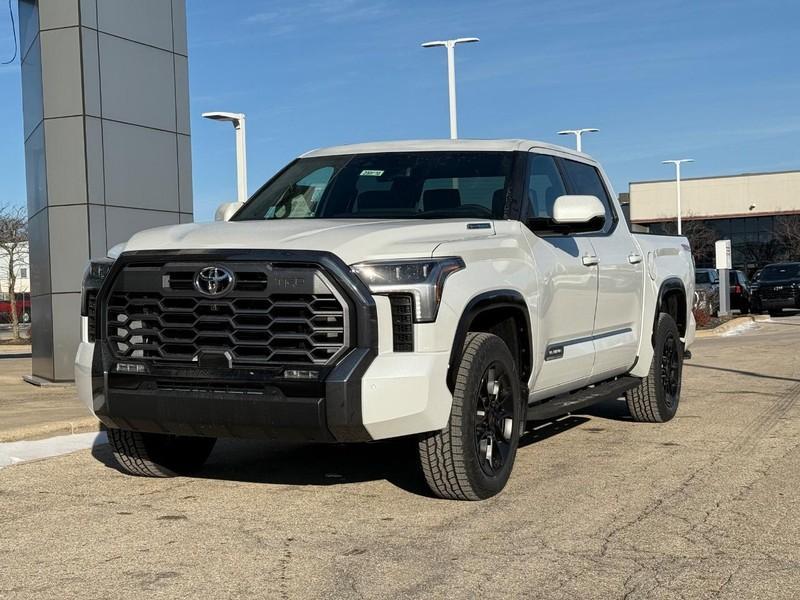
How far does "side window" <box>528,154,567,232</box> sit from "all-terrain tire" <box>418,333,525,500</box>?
99 centimetres

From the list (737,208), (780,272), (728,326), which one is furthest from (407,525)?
(737,208)

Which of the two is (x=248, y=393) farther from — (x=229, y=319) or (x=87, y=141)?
(x=87, y=141)

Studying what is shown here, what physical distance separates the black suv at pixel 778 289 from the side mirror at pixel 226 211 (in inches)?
1035

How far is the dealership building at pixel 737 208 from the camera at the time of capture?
7344 cm

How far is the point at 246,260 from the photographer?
16.0ft

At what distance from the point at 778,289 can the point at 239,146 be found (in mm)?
19352

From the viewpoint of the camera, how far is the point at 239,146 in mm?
16656

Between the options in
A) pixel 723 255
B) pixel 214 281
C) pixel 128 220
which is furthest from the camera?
pixel 723 255

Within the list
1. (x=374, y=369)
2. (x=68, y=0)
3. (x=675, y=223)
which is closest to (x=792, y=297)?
(x=68, y=0)

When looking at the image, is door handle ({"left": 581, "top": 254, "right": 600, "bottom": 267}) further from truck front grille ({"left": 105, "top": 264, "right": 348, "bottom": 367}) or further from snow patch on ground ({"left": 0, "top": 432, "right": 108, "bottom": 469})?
snow patch on ground ({"left": 0, "top": 432, "right": 108, "bottom": 469})

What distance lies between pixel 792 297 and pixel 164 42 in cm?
2234

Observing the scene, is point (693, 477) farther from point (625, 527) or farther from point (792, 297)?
point (792, 297)

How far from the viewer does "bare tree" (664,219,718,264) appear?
70375 mm

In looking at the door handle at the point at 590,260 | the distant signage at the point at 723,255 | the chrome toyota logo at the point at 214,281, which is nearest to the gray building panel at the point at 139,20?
the door handle at the point at 590,260
